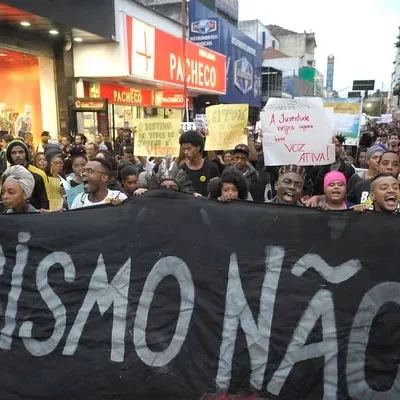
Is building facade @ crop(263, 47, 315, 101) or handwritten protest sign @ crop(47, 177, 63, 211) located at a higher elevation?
building facade @ crop(263, 47, 315, 101)

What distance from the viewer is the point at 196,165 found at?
439 centimetres

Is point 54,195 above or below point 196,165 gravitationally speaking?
below

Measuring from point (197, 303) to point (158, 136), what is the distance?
325cm

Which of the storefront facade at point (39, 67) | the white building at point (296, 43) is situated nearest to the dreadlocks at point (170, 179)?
the storefront facade at point (39, 67)

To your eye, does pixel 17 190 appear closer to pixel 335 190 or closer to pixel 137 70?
pixel 335 190

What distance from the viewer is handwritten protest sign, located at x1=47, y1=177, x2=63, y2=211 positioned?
4.91 meters

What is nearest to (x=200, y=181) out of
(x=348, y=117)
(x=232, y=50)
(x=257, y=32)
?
(x=348, y=117)

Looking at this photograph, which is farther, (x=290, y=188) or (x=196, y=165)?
(x=196, y=165)

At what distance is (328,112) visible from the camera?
4207 millimetres

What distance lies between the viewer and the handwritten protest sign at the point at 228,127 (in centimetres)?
526

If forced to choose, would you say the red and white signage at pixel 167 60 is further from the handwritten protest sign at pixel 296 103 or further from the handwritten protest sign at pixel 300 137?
the handwritten protest sign at pixel 300 137

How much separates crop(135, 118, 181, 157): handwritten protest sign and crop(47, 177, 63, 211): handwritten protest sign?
3.55ft

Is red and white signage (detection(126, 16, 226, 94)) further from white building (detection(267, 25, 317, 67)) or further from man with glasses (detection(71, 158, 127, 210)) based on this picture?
white building (detection(267, 25, 317, 67))

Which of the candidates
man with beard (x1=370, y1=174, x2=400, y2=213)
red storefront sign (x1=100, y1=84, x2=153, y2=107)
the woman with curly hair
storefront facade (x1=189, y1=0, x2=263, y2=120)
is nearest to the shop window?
red storefront sign (x1=100, y1=84, x2=153, y2=107)
